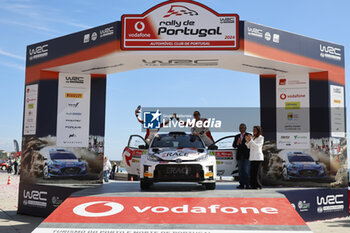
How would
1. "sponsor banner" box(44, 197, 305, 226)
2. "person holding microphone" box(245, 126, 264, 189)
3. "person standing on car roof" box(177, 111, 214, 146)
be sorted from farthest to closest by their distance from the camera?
1. "person standing on car roof" box(177, 111, 214, 146)
2. "person holding microphone" box(245, 126, 264, 189)
3. "sponsor banner" box(44, 197, 305, 226)

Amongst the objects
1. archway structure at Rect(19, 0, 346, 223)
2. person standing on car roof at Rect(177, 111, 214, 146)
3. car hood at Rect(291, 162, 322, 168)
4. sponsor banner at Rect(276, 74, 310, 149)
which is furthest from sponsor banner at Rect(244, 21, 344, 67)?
car hood at Rect(291, 162, 322, 168)

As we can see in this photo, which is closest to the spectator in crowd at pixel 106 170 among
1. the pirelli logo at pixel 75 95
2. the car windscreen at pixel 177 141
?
the pirelli logo at pixel 75 95

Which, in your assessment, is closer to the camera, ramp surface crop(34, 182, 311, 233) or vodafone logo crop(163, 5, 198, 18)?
ramp surface crop(34, 182, 311, 233)

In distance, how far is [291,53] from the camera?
9.54 m

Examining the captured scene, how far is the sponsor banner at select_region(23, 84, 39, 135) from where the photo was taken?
10383 mm

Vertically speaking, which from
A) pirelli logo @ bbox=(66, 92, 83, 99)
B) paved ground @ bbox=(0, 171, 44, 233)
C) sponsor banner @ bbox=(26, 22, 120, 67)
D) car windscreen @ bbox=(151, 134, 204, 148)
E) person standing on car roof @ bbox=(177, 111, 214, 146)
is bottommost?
paved ground @ bbox=(0, 171, 44, 233)

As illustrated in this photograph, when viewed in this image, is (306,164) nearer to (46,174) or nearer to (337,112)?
(337,112)

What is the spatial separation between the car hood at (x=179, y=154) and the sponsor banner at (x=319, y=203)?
2568 millimetres

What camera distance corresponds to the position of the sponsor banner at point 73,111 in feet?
34.1

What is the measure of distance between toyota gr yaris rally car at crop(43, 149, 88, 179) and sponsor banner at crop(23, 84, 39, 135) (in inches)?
36.8

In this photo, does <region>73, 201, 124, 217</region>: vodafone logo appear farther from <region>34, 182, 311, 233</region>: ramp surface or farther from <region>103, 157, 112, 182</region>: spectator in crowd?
<region>103, 157, 112, 182</region>: spectator in crowd

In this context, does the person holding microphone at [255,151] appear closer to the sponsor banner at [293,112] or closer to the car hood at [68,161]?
the sponsor banner at [293,112]

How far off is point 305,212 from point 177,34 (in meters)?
5.65

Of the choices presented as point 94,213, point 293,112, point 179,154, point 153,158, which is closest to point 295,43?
point 293,112
